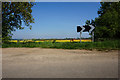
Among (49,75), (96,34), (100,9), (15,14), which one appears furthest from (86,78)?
(100,9)

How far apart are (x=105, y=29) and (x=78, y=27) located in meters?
5.27

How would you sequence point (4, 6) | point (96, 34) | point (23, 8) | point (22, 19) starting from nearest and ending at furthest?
point (4, 6) < point (23, 8) < point (22, 19) < point (96, 34)

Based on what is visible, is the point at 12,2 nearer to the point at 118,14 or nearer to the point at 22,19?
the point at 22,19

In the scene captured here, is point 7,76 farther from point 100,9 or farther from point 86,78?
point 100,9

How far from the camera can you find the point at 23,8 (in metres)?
15.9

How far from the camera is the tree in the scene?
15.6 m

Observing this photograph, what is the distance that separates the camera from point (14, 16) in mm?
16531

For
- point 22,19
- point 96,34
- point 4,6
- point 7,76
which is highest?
point 4,6

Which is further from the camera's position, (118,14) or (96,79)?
(118,14)

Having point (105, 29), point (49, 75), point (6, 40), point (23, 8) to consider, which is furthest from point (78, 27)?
point (49, 75)

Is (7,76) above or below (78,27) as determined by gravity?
below

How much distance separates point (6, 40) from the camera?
53.9ft

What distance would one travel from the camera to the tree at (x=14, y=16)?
51.3 ft

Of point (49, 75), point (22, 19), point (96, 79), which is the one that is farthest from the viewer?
point (22, 19)
